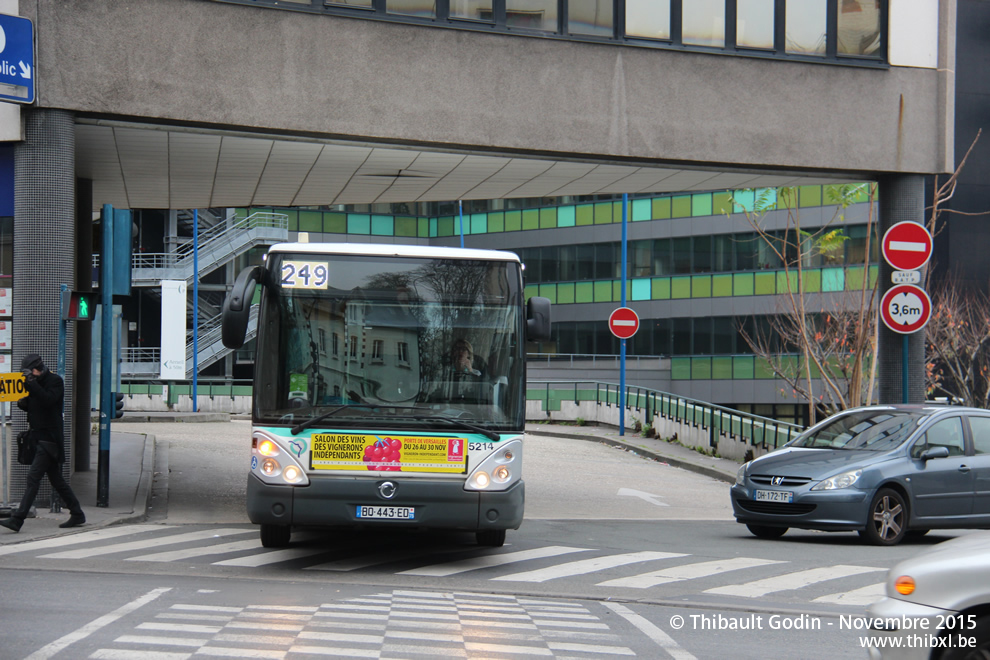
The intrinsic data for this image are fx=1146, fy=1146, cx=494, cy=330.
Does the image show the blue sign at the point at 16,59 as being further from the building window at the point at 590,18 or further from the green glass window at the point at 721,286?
the green glass window at the point at 721,286

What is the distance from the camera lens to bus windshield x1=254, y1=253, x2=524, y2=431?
1000cm

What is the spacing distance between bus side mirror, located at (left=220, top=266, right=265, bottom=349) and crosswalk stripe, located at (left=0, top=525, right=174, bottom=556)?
3.16 metres

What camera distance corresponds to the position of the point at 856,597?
936 cm

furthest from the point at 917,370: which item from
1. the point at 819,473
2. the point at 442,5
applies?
the point at 442,5

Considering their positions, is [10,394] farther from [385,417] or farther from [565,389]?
[565,389]

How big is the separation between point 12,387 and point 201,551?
127 inches

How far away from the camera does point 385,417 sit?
995cm

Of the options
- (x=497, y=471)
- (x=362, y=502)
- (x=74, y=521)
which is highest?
(x=497, y=471)

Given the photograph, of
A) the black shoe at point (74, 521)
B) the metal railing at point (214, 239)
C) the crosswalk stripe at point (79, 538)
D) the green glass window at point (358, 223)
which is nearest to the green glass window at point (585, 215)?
the green glass window at point (358, 223)

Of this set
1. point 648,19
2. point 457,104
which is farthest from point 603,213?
point 457,104

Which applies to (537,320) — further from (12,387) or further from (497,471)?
(12,387)

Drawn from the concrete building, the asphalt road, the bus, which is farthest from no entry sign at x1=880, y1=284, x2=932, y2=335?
the bus

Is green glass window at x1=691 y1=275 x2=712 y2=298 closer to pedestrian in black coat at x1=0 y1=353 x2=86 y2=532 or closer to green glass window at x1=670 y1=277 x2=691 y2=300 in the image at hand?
green glass window at x1=670 y1=277 x2=691 y2=300

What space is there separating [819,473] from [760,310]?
40271 mm
